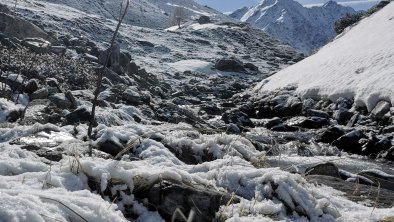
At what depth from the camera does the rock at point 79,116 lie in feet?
29.0

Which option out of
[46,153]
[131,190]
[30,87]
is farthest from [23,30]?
[131,190]

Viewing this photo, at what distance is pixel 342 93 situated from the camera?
1745 cm

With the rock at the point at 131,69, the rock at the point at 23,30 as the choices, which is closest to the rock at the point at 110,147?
the rock at the point at 23,30

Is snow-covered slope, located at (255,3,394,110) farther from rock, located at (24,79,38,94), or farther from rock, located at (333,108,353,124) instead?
rock, located at (24,79,38,94)

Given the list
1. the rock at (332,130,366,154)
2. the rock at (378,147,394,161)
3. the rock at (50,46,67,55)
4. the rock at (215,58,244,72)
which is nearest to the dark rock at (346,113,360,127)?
the rock at (332,130,366,154)

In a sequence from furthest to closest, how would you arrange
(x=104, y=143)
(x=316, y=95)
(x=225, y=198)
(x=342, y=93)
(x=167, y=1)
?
(x=167, y=1), (x=316, y=95), (x=342, y=93), (x=104, y=143), (x=225, y=198)

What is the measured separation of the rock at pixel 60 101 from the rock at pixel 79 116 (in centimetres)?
247

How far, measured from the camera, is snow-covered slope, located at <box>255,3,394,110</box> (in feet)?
52.4

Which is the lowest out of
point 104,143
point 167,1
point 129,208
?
point 167,1

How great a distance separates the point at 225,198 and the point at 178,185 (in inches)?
15.7

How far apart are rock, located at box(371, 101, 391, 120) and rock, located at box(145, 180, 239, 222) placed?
1283 cm

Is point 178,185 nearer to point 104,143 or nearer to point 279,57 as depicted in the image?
point 104,143

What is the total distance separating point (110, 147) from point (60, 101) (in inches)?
299

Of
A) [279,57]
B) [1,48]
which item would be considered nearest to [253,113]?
[1,48]
